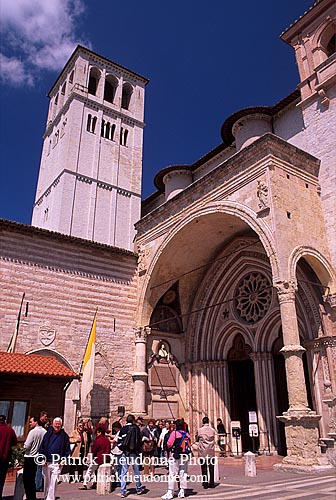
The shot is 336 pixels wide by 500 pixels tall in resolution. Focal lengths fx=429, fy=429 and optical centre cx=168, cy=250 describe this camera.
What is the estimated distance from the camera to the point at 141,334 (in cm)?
1449

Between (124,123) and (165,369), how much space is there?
Answer: 69.0 feet

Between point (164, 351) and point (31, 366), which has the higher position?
point (164, 351)

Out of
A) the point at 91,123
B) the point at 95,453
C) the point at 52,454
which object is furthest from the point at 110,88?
the point at 52,454

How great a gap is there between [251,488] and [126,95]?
31.0 meters

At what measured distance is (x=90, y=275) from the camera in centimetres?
1412

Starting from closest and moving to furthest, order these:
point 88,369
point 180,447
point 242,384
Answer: point 180,447 < point 88,369 < point 242,384

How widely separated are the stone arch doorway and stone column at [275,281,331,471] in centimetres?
496

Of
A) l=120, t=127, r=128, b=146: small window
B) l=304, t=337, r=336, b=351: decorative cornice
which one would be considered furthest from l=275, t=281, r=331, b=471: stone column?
l=120, t=127, r=128, b=146: small window

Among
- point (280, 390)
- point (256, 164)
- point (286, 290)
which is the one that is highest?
point (256, 164)

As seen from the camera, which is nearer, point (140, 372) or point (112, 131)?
point (140, 372)

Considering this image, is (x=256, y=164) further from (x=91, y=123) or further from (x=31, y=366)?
(x=91, y=123)

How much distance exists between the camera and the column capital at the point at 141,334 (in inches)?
570

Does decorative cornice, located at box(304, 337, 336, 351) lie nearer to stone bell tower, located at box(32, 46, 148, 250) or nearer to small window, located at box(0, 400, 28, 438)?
small window, located at box(0, 400, 28, 438)

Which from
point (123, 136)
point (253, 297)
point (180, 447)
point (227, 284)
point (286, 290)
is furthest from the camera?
point (123, 136)
